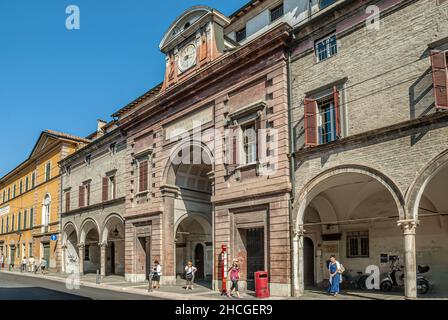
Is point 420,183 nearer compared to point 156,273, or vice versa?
point 420,183

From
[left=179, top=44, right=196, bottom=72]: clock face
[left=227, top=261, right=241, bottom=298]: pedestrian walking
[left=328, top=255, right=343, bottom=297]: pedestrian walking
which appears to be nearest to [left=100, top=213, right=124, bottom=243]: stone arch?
[left=179, top=44, right=196, bottom=72]: clock face

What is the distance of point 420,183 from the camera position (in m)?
13.4

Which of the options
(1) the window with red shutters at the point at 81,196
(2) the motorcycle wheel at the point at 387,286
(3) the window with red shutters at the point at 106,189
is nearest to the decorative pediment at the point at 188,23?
(3) the window with red shutters at the point at 106,189

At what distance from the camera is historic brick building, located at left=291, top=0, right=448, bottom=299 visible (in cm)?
1355

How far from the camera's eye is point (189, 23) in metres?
23.5

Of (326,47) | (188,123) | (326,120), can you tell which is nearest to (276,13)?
(326,47)

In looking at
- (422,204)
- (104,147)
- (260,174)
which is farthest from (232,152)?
(104,147)

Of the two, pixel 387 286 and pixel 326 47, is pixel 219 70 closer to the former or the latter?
pixel 326 47

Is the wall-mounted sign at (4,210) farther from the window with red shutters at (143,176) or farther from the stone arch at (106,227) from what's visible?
the window with red shutters at (143,176)

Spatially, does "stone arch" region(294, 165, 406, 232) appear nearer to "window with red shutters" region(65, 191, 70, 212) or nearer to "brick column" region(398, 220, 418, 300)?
"brick column" region(398, 220, 418, 300)

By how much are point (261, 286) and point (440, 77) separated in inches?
371

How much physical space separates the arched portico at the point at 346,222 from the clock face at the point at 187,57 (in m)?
9.40

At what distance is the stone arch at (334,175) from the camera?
1399 cm

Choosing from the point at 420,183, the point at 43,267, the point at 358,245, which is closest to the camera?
the point at 420,183
